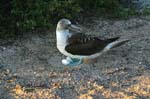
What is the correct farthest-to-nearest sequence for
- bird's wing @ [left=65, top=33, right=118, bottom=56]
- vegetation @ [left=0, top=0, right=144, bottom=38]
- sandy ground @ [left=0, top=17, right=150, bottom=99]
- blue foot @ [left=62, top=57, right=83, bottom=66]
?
vegetation @ [left=0, top=0, right=144, bottom=38] → blue foot @ [left=62, top=57, right=83, bottom=66] → bird's wing @ [left=65, top=33, right=118, bottom=56] → sandy ground @ [left=0, top=17, right=150, bottom=99]

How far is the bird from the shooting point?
790cm

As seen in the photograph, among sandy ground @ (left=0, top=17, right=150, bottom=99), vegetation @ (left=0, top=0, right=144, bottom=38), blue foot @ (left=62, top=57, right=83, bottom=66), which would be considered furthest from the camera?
vegetation @ (left=0, top=0, right=144, bottom=38)

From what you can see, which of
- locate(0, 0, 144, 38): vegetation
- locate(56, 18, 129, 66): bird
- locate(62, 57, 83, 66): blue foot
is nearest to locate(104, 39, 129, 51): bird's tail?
locate(56, 18, 129, 66): bird

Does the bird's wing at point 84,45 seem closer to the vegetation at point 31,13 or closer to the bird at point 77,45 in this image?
the bird at point 77,45

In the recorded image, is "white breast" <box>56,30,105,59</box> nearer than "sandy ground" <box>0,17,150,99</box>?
No

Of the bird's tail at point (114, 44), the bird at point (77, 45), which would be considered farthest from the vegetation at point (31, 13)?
the bird's tail at point (114, 44)

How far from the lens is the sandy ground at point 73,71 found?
7121 millimetres

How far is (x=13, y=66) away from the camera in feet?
26.1

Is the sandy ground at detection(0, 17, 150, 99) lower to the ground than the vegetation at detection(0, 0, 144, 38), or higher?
lower

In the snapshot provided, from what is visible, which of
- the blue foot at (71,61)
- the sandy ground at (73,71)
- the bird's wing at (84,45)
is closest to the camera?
the sandy ground at (73,71)

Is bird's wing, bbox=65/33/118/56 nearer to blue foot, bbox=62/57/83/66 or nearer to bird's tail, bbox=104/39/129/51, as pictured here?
bird's tail, bbox=104/39/129/51

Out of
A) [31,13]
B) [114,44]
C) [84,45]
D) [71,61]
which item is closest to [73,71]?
[71,61]

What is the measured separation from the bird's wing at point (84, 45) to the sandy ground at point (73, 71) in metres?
0.22

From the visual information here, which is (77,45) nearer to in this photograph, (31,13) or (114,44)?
(114,44)
